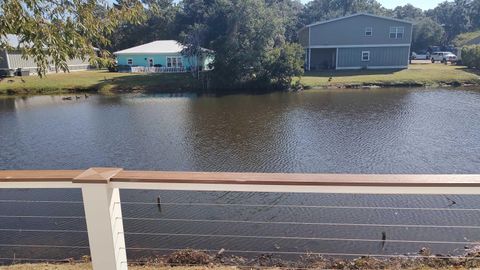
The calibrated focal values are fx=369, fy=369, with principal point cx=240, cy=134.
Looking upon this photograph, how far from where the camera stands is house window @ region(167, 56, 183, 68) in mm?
45725

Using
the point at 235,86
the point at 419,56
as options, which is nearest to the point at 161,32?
the point at 235,86

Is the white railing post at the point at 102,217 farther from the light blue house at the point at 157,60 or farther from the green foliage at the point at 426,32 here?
the green foliage at the point at 426,32

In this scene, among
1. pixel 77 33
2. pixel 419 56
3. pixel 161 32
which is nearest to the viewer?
pixel 77 33

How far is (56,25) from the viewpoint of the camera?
4.51 metres

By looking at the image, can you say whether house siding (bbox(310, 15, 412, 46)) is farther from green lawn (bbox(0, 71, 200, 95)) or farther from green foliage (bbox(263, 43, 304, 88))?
green lawn (bbox(0, 71, 200, 95))

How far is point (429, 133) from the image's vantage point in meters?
18.2

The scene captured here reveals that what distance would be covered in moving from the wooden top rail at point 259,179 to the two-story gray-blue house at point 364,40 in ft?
136

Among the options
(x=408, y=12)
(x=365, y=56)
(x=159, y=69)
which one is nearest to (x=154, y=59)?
(x=159, y=69)

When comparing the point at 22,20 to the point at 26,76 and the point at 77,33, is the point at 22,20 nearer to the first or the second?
the point at 77,33

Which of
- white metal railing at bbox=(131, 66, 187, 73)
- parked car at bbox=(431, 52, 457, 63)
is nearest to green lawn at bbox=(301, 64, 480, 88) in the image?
parked car at bbox=(431, 52, 457, 63)

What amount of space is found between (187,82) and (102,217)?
3724 cm

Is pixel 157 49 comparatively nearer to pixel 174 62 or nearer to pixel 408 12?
pixel 174 62

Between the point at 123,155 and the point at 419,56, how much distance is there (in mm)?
60433

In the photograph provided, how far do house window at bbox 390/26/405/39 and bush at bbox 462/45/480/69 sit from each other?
959cm
